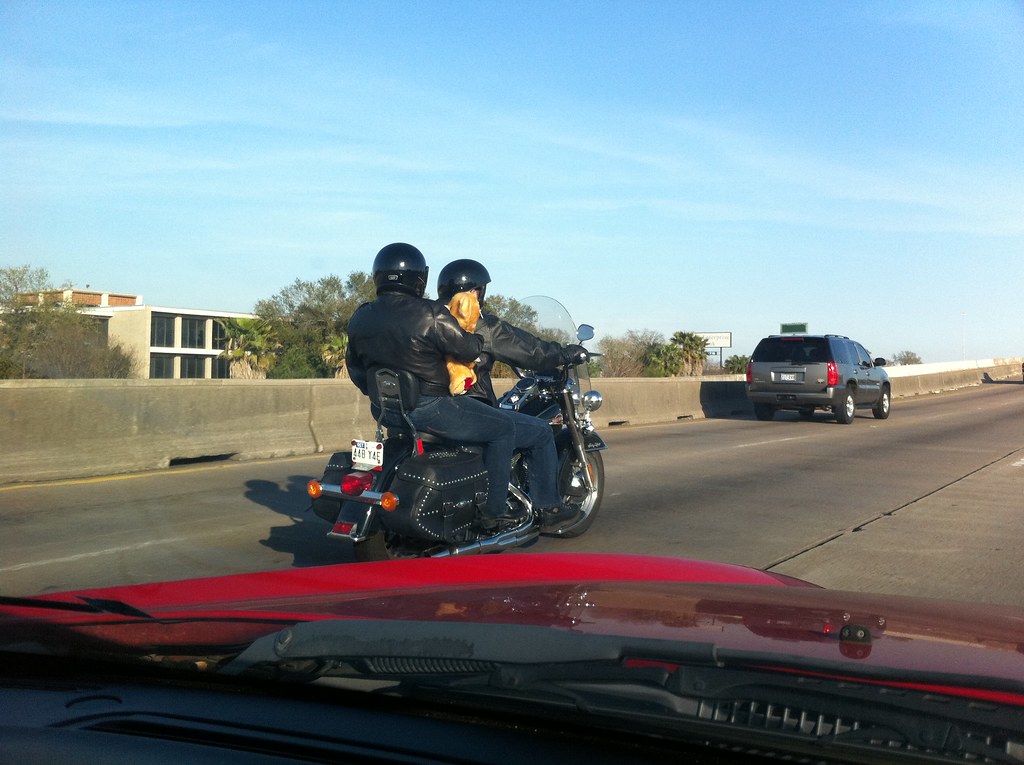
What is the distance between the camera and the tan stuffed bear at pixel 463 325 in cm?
597

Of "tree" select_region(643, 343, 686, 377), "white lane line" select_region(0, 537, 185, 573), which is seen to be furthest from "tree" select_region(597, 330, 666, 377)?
"white lane line" select_region(0, 537, 185, 573)


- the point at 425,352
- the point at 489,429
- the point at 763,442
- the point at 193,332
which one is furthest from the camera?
the point at 193,332

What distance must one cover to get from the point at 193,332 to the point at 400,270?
64.6m

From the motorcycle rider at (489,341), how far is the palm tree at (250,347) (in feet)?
141

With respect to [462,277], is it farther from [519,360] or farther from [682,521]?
[682,521]

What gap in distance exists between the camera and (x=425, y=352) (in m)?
5.75

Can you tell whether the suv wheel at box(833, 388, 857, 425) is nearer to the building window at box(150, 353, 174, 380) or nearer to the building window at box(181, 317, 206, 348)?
the building window at box(150, 353, 174, 380)

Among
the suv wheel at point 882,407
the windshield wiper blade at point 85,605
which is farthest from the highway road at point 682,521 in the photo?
the suv wheel at point 882,407

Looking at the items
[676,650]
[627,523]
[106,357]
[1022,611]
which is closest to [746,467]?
[627,523]

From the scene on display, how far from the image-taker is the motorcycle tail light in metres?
5.62

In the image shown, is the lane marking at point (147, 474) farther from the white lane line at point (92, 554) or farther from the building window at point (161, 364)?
the building window at point (161, 364)

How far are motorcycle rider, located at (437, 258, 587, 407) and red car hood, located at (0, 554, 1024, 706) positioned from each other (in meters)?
2.72

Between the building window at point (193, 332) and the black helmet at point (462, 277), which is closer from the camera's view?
the black helmet at point (462, 277)

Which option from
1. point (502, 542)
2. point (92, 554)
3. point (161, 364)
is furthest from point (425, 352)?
point (161, 364)
